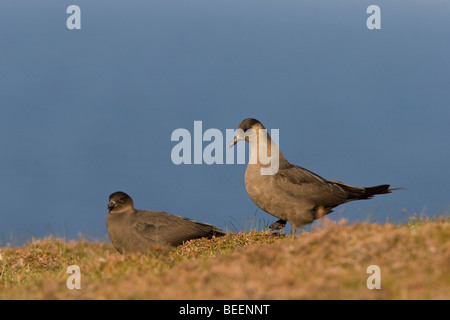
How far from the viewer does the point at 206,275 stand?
8.41 metres

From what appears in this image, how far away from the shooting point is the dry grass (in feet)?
24.4

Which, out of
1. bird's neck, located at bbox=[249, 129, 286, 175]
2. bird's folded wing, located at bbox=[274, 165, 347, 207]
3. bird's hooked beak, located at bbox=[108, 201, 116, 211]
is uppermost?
bird's neck, located at bbox=[249, 129, 286, 175]

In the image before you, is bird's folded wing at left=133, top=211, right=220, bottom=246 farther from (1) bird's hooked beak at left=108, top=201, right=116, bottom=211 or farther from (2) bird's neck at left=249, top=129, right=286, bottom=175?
(2) bird's neck at left=249, top=129, right=286, bottom=175

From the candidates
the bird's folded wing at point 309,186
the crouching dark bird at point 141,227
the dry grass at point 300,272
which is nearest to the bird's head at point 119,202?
A: the crouching dark bird at point 141,227

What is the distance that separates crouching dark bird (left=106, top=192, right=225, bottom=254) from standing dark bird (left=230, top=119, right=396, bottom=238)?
1921mm

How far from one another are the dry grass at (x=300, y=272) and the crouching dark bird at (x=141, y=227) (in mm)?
2202

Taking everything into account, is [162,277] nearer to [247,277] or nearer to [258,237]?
[247,277]

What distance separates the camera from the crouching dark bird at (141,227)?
13102mm

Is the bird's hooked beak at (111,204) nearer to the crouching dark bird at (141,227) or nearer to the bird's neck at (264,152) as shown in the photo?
the crouching dark bird at (141,227)

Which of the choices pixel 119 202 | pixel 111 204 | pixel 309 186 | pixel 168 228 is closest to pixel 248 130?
pixel 309 186

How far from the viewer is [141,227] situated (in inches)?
522

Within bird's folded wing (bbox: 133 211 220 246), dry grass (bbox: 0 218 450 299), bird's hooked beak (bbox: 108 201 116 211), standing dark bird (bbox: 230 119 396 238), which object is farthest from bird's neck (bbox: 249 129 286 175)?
dry grass (bbox: 0 218 450 299)
